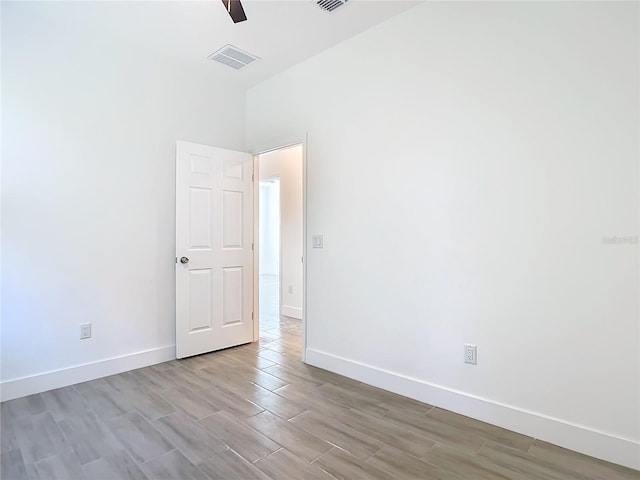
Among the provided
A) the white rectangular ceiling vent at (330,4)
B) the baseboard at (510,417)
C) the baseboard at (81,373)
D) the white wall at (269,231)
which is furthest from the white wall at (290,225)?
the white wall at (269,231)

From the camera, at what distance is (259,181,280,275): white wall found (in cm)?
1085

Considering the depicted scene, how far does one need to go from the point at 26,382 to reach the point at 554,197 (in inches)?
148

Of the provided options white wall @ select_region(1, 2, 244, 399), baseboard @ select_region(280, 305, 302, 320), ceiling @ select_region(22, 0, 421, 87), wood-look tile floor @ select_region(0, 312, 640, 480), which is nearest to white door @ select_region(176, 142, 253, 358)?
white wall @ select_region(1, 2, 244, 399)

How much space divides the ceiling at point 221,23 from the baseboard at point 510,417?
8.93ft

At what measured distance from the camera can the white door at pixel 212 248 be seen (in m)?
3.41

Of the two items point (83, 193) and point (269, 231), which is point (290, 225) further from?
point (269, 231)

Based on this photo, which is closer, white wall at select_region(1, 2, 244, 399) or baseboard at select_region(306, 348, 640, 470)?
baseboard at select_region(306, 348, 640, 470)

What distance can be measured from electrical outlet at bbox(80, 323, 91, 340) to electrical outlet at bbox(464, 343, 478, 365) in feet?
9.60

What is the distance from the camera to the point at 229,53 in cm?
319

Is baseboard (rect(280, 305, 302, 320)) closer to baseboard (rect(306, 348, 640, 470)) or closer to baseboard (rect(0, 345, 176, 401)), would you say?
baseboard (rect(0, 345, 176, 401))

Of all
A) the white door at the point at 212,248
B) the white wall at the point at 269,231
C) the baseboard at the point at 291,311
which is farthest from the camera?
the white wall at the point at 269,231

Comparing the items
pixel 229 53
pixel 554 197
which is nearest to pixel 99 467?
pixel 554 197

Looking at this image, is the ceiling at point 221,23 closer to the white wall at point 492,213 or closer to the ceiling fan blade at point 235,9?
the white wall at point 492,213

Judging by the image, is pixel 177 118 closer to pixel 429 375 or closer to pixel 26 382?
pixel 26 382
